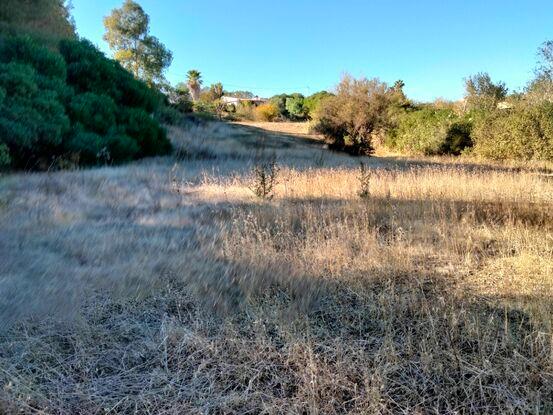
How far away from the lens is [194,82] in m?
45.8

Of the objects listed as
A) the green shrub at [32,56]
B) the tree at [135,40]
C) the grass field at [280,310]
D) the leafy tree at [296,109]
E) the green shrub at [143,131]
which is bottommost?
the grass field at [280,310]

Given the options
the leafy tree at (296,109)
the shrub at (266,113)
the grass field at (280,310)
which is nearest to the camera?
the grass field at (280,310)

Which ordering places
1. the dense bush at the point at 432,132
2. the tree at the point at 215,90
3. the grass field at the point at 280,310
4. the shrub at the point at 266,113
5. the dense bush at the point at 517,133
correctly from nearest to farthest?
the grass field at the point at 280,310, the dense bush at the point at 517,133, the dense bush at the point at 432,132, the shrub at the point at 266,113, the tree at the point at 215,90

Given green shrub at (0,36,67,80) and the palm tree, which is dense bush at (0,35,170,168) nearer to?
green shrub at (0,36,67,80)

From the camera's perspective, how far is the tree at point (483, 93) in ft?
71.3

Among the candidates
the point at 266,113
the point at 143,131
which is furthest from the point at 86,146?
the point at 266,113

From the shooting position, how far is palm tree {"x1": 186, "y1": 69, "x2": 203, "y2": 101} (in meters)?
44.3

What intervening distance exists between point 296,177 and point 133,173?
11.9 ft

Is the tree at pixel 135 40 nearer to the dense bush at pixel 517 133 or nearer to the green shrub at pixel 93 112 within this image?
the green shrub at pixel 93 112

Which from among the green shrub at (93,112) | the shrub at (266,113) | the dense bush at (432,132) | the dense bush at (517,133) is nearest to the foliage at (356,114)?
the dense bush at (432,132)

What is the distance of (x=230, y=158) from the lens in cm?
1476

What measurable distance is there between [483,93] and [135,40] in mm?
20554

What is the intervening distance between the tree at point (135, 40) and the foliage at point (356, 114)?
12138mm

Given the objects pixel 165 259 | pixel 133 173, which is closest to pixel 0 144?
pixel 133 173
